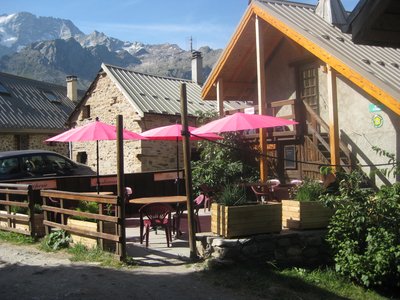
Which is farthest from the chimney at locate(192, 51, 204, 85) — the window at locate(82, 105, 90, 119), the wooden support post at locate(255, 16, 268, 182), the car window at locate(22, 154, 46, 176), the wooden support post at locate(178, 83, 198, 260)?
the wooden support post at locate(178, 83, 198, 260)

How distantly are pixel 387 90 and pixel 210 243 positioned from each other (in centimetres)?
425

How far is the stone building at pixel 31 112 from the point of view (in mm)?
25250

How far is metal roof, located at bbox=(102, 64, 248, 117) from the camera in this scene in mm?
19356

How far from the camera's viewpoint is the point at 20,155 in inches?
500

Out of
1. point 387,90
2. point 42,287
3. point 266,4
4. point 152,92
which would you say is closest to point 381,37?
point 387,90

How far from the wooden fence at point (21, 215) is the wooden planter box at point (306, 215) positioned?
4924 mm

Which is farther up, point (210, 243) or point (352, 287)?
point (210, 243)

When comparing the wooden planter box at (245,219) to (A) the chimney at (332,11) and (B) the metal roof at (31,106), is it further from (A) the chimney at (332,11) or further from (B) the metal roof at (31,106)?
(B) the metal roof at (31,106)

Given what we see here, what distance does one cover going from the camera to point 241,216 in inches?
275

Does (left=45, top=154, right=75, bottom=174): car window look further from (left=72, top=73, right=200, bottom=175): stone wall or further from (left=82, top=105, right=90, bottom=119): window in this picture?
(left=82, top=105, right=90, bottom=119): window

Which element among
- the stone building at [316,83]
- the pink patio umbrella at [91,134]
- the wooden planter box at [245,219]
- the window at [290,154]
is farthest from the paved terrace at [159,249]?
the window at [290,154]

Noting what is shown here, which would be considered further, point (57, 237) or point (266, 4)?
point (266, 4)

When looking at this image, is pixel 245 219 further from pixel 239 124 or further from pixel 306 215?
pixel 239 124

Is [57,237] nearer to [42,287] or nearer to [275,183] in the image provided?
[42,287]
